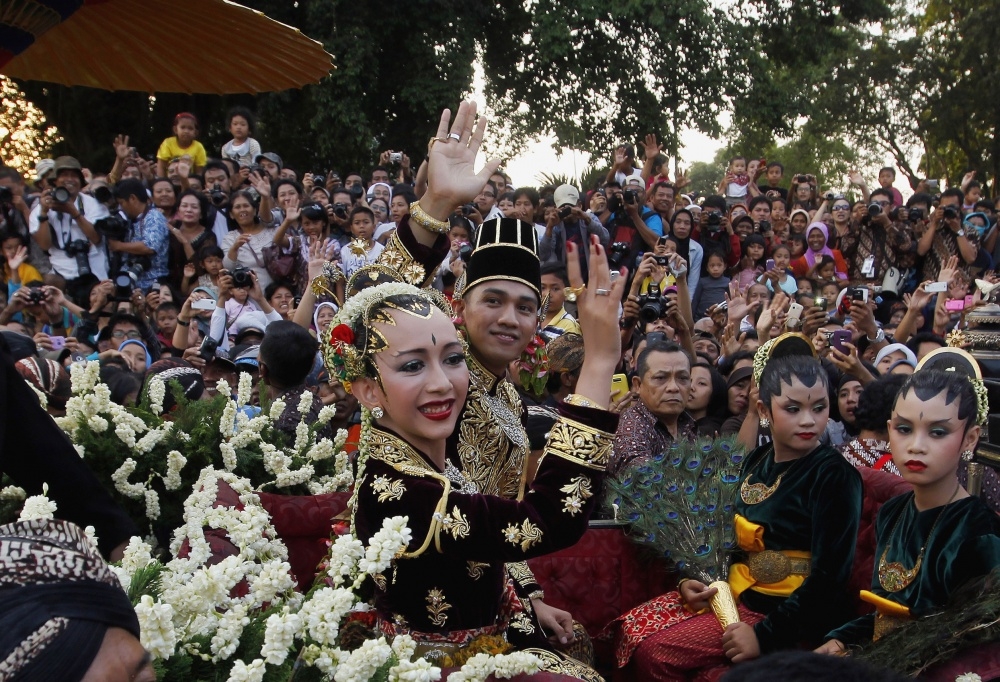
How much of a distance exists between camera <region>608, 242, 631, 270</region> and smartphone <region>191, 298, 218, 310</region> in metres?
3.31

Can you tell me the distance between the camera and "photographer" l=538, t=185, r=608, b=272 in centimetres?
878

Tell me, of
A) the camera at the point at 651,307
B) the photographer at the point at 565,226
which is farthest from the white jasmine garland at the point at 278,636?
the photographer at the point at 565,226

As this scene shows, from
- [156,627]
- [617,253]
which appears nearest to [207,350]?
[617,253]

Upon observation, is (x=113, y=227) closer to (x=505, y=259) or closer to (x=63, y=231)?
(x=63, y=231)

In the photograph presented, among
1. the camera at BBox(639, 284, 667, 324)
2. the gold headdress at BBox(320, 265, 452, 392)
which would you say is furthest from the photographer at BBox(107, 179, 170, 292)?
the gold headdress at BBox(320, 265, 452, 392)

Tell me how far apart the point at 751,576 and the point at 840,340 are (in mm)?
2439

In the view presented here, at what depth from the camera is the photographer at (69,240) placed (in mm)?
8508

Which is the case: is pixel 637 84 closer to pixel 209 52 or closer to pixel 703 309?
pixel 703 309

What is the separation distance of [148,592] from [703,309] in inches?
293

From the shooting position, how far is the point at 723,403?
5789mm

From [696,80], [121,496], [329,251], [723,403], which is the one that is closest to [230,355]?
[329,251]

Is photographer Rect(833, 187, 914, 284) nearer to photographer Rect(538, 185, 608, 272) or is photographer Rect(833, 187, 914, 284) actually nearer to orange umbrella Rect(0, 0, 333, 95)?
photographer Rect(538, 185, 608, 272)

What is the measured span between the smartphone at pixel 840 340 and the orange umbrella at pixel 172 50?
360cm

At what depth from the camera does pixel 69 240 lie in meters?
8.58
